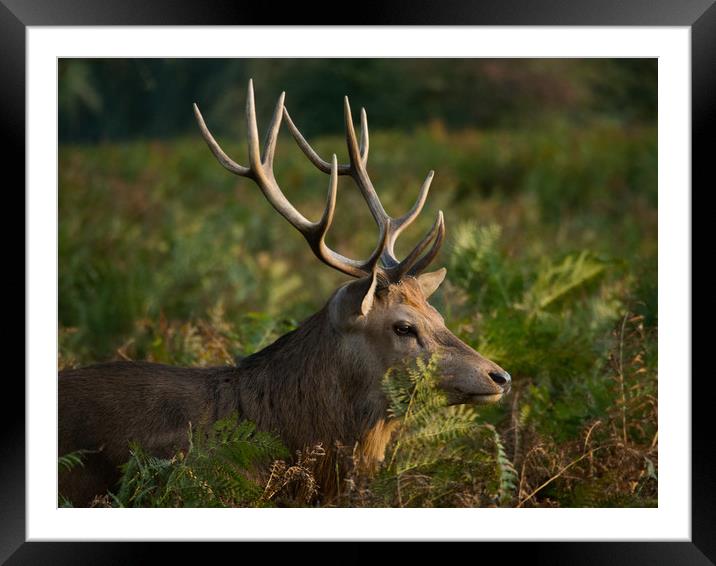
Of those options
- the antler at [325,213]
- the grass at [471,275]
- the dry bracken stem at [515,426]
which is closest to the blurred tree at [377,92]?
the grass at [471,275]

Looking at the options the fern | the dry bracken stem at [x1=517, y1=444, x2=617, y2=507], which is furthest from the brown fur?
the dry bracken stem at [x1=517, y1=444, x2=617, y2=507]

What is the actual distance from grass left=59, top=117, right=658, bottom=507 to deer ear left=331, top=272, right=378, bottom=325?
755 millimetres

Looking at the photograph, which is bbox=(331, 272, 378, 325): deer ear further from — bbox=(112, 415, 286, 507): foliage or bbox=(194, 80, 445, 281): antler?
bbox=(112, 415, 286, 507): foliage

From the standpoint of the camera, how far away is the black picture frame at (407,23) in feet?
15.5

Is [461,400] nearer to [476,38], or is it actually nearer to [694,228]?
[694,228]

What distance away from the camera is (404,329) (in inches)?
215

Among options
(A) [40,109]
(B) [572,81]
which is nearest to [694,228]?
(A) [40,109]

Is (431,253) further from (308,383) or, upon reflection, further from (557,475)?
(557,475)

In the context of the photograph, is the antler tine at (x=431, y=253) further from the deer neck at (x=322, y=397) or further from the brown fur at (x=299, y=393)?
the deer neck at (x=322, y=397)

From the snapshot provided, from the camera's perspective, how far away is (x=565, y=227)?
544 inches

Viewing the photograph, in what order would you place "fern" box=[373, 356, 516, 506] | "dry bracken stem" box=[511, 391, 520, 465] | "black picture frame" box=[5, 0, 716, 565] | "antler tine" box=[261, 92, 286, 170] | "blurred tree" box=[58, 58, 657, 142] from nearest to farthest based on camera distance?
"black picture frame" box=[5, 0, 716, 565] < "fern" box=[373, 356, 516, 506] < "antler tine" box=[261, 92, 286, 170] < "dry bracken stem" box=[511, 391, 520, 465] < "blurred tree" box=[58, 58, 657, 142]

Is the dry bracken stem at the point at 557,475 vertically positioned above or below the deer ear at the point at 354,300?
below

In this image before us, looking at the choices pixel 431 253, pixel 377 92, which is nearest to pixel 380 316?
pixel 431 253

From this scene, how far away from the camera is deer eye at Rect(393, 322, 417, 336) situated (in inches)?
215
